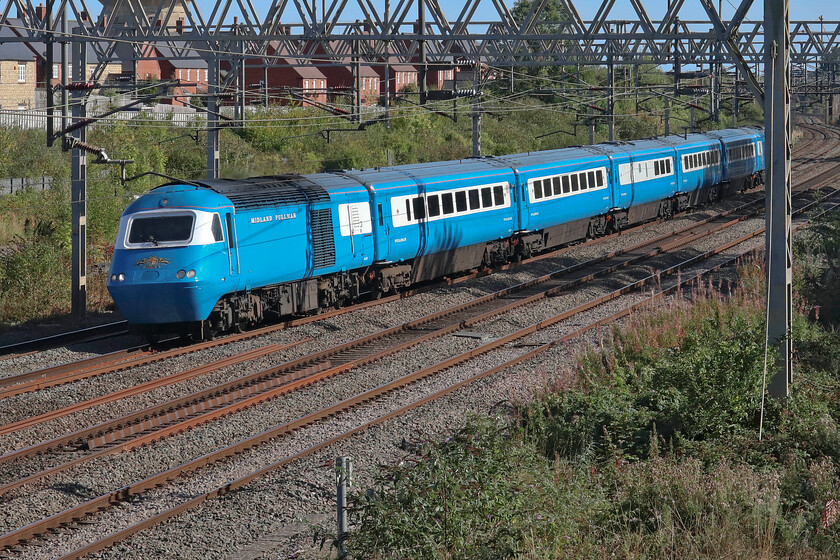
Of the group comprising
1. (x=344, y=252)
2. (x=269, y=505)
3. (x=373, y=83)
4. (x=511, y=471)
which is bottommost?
(x=269, y=505)

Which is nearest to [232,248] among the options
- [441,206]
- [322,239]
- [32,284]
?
[322,239]

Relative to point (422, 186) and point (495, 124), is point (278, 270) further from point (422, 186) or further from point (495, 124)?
point (495, 124)

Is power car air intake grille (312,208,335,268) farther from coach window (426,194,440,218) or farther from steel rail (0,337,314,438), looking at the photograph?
coach window (426,194,440,218)

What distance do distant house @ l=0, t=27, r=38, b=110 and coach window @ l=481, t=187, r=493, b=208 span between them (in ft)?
121

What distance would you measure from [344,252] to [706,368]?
9.61 m

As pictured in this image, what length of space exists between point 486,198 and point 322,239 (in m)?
6.07

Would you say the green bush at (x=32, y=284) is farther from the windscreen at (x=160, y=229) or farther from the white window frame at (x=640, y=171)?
the white window frame at (x=640, y=171)

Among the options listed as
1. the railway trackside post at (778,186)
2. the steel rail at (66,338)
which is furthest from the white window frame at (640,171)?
the railway trackside post at (778,186)

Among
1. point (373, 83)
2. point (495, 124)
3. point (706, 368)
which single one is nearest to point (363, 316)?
point (706, 368)

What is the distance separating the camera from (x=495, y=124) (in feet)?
203

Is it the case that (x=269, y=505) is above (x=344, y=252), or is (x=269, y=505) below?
below

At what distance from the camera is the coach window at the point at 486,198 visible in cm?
2336

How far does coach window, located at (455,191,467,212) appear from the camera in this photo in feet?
73.9

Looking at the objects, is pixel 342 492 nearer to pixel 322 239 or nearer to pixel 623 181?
pixel 322 239
